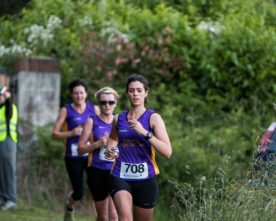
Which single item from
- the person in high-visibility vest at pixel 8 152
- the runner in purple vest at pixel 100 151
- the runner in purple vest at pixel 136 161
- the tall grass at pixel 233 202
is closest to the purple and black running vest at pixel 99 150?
the runner in purple vest at pixel 100 151

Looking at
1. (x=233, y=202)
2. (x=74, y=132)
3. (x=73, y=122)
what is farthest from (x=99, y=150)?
(x=233, y=202)

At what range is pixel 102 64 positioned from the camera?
55.7 feet

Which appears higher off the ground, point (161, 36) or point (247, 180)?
point (161, 36)

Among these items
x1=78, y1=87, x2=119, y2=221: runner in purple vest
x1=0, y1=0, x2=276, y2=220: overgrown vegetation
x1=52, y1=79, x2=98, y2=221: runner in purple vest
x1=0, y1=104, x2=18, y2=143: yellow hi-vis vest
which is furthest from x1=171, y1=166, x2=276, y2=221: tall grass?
x1=0, y1=0, x2=276, y2=220: overgrown vegetation

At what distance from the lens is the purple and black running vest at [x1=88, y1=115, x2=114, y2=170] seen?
11.1m

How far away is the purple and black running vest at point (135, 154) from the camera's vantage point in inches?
367

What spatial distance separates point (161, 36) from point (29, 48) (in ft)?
7.70

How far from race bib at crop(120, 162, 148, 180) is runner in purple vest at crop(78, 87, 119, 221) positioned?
1.53m

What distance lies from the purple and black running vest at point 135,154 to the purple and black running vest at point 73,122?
3.32 meters

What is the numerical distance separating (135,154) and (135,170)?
15 centimetres

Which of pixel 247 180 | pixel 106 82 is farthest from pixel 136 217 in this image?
pixel 106 82

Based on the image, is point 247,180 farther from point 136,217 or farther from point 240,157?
point 240,157

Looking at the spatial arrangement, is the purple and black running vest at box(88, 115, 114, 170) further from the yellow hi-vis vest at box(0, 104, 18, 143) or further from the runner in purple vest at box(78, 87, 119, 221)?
the yellow hi-vis vest at box(0, 104, 18, 143)

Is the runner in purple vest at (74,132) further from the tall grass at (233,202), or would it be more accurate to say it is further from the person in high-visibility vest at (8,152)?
the tall grass at (233,202)
